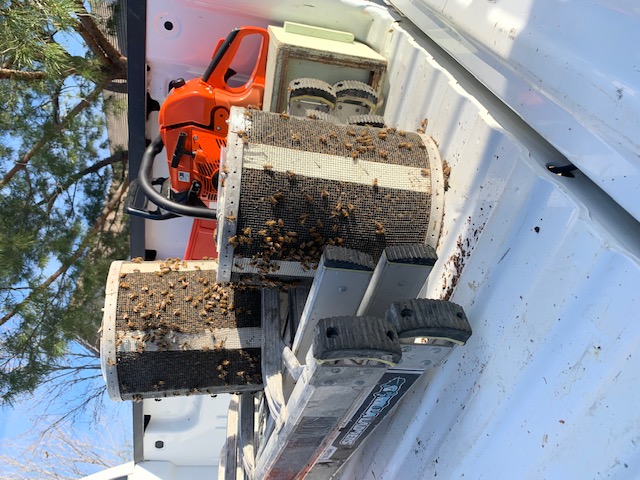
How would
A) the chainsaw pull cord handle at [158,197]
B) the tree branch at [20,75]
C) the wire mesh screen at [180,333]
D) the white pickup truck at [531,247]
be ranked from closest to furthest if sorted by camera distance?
the white pickup truck at [531,247] < the wire mesh screen at [180,333] < the chainsaw pull cord handle at [158,197] < the tree branch at [20,75]

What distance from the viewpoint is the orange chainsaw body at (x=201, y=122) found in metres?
2.47

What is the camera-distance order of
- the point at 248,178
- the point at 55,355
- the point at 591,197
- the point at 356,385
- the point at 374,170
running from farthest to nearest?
the point at 55,355 < the point at 374,170 < the point at 248,178 < the point at 356,385 < the point at 591,197

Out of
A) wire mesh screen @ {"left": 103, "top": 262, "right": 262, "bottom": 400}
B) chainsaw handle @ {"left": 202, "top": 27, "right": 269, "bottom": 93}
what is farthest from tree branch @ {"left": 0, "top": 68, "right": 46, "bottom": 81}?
wire mesh screen @ {"left": 103, "top": 262, "right": 262, "bottom": 400}

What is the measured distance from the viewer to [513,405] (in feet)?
3.70

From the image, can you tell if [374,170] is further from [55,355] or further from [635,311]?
[55,355]

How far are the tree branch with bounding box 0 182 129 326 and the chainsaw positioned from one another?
4.21 feet

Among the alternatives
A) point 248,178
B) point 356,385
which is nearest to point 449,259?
point 356,385

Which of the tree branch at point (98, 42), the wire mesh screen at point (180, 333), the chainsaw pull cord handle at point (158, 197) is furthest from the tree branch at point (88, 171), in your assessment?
the wire mesh screen at point (180, 333)

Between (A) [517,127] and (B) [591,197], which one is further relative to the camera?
(A) [517,127]

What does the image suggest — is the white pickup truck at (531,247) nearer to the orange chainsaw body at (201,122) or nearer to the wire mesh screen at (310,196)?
the wire mesh screen at (310,196)

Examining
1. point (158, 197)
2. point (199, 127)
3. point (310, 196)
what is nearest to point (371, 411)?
point (310, 196)

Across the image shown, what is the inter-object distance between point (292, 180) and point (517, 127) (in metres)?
0.70

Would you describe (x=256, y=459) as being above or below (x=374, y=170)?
below

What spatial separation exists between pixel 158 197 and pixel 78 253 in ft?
5.75
